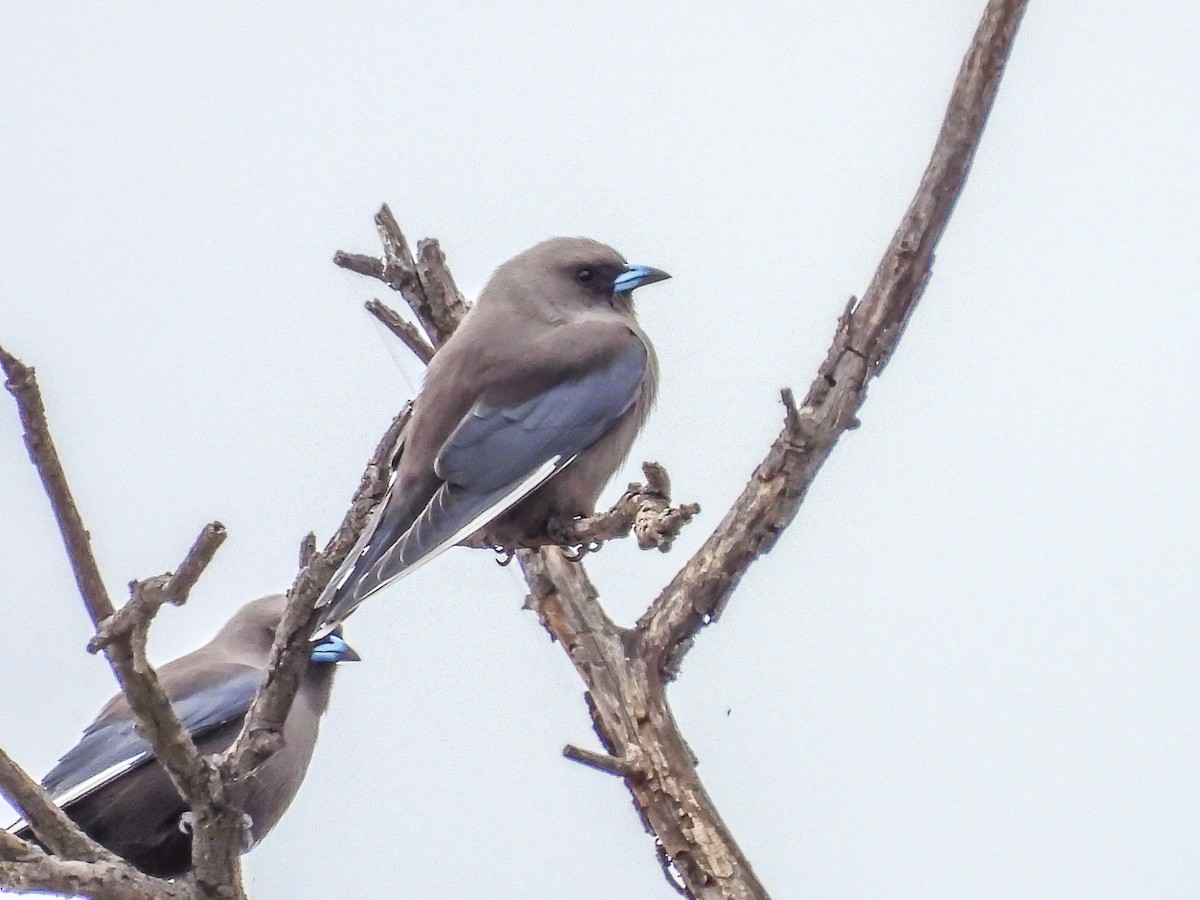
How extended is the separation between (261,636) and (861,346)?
2.75 m

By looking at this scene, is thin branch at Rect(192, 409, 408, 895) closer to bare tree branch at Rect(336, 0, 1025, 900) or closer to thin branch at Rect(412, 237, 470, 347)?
bare tree branch at Rect(336, 0, 1025, 900)

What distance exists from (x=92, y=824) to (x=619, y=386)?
209 cm

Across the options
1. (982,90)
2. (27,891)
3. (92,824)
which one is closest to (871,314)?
(982,90)

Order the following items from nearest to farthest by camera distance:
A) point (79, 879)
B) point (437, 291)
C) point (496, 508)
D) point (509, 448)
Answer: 1. point (79, 879)
2. point (496, 508)
3. point (509, 448)
4. point (437, 291)

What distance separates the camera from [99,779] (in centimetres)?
467

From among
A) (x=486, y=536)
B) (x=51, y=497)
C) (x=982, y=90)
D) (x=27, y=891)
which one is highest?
(x=486, y=536)

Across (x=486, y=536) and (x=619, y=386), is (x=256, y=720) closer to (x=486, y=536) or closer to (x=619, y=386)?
(x=486, y=536)

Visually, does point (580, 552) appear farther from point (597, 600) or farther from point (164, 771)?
point (164, 771)

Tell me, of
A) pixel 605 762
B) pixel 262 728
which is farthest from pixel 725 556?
pixel 262 728

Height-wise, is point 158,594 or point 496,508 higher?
point 496,508

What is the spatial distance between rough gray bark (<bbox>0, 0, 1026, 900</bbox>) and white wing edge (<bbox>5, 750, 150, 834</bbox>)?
1323 millimetres

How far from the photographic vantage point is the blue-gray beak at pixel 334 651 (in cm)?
542

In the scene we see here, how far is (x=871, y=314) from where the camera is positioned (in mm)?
3932

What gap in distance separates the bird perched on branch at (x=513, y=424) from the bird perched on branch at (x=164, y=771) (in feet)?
2.11
